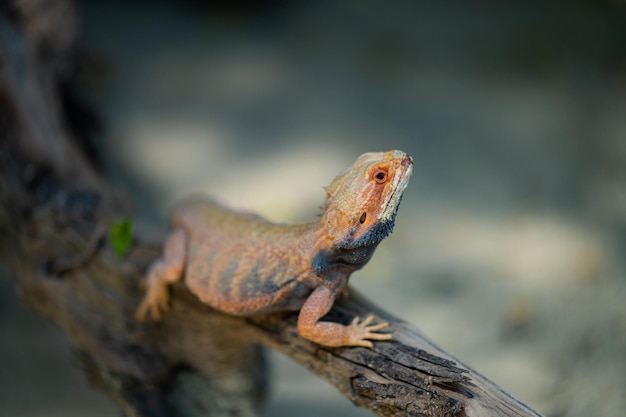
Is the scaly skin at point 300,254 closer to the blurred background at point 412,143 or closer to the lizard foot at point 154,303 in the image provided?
the lizard foot at point 154,303

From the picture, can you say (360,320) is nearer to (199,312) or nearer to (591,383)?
(199,312)

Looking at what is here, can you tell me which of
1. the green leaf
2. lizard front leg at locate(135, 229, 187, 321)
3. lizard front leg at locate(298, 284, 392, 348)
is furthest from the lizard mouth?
the green leaf

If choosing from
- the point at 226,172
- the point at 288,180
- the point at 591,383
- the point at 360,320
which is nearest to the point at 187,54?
the point at 226,172

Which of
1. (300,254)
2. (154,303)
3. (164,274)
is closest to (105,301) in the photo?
(154,303)

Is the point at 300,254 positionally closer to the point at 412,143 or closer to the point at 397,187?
the point at 397,187

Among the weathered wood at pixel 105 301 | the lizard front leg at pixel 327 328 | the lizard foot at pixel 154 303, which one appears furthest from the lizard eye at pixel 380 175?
the lizard foot at pixel 154 303

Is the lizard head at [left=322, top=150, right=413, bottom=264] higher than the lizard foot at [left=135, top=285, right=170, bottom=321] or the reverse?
higher

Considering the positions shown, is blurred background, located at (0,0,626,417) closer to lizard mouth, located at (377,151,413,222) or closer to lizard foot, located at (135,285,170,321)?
lizard foot, located at (135,285,170,321)
